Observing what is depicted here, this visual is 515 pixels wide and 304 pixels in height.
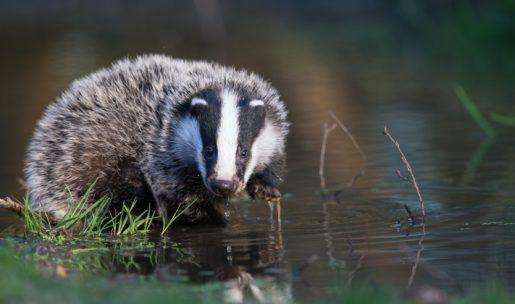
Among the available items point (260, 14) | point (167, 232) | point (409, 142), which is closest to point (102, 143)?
point (167, 232)

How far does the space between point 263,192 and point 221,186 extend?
782 mm

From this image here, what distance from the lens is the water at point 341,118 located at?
240 inches

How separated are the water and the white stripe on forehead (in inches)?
18.1

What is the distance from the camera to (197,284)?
18.5 feet

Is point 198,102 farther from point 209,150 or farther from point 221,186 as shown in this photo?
point 221,186

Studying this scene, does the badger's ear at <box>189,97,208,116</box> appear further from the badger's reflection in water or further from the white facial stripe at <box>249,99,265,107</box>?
the badger's reflection in water

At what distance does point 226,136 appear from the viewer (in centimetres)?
677

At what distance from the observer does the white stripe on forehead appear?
661 cm

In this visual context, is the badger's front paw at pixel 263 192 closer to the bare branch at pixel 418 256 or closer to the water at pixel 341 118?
the water at pixel 341 118

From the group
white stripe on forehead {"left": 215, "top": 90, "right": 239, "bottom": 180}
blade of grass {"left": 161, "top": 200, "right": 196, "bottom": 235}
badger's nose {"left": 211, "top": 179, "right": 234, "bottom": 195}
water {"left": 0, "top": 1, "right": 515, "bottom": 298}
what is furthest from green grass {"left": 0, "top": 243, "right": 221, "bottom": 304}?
blade of grass {"left": 161, "top": 200, "right": 196, "bottom": 235}

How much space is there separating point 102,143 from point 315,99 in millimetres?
5611

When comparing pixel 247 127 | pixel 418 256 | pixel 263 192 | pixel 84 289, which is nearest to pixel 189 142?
pixel 247 127

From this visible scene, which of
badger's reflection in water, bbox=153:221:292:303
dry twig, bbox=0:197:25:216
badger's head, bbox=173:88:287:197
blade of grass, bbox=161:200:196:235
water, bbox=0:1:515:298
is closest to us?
badger's reflection in water, bbox=153:221:292:303

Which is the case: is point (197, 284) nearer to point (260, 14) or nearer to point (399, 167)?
point (399, 167)
